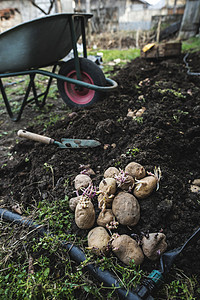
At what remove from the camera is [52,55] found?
9.65ft

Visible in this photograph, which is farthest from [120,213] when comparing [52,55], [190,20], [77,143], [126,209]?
[190,20]

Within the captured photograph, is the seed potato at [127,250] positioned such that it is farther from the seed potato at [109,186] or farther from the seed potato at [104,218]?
the seed potato at [109,186]

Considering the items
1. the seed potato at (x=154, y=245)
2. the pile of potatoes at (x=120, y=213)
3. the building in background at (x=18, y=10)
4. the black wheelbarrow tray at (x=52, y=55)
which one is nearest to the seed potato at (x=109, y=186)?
the pile of potatoes at (x=120, y=213)

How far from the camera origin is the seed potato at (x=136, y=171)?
1.52 meters

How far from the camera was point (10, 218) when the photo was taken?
5.36 ft

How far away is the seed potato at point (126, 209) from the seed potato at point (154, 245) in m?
0.14

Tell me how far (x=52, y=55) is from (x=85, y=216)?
7.82ft

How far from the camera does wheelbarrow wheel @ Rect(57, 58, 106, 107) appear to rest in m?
2.90

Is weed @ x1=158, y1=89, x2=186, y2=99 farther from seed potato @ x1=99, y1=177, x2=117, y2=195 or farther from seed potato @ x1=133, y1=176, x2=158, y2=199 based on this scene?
seed potato @ x1=99, y1=177, x2=117, y2=195

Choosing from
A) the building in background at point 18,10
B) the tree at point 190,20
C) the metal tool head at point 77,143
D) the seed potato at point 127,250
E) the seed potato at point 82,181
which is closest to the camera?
the seed potato at point 127,250

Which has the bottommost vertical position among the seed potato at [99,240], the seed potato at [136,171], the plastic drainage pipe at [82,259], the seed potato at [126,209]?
the plastic drainage pipe at [82,259]

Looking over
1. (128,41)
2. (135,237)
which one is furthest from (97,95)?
(128,41)

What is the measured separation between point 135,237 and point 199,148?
114 centimetres

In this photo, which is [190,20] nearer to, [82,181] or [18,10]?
[18,10]
